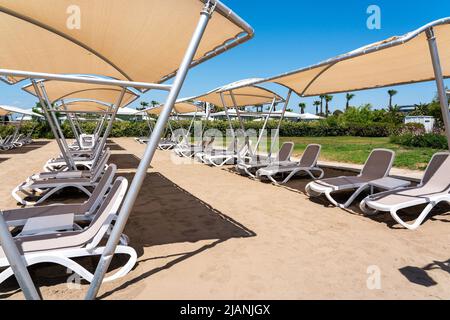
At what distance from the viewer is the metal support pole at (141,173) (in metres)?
2.90

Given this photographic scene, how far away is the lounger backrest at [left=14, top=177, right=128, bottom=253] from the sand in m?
0.39

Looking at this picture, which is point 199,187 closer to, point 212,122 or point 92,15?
point 92,15

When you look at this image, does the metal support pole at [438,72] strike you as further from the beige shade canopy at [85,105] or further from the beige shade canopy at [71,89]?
the beige shade canopy at [85,105]

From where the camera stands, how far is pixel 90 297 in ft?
9.46

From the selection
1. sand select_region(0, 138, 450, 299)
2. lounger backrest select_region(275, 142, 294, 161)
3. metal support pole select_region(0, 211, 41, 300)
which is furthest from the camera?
lounger backrest select_region(275, 142, 294, 161)

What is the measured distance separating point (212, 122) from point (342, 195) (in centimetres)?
2663

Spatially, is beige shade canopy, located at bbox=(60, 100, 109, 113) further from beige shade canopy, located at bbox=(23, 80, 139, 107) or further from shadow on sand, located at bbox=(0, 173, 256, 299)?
shadow on sand, located at bbox=(0, 173, 256, 299)

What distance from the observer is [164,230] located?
491 centimetres

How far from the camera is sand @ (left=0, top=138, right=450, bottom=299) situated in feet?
10.2

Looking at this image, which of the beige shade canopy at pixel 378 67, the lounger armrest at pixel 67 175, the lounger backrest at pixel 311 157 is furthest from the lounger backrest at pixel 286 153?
the lounger armrest at pixel 67 175

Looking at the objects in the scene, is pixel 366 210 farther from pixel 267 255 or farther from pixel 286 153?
pixel 286 153

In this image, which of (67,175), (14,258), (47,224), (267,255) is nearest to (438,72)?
(267,255)

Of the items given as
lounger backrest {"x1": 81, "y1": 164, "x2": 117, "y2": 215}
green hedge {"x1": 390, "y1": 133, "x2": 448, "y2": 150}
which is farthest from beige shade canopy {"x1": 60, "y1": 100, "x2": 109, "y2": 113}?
green hedge {"x1": 390, "y1": 133, "x2": 448, "y2": 150}

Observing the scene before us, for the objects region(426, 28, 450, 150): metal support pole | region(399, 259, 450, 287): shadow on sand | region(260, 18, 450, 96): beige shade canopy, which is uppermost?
region(260, 18, 450, 96): beige shade canopy
